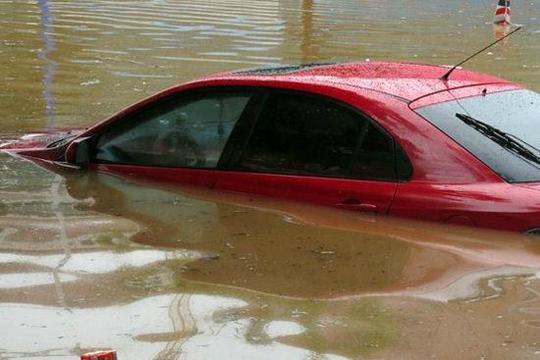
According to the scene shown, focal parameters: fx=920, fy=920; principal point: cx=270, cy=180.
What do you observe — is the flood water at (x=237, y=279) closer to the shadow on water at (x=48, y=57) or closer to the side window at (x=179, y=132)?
the side window at (x=179, y=132)

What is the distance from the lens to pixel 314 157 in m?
5.49

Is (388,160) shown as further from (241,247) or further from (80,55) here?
(80,55)

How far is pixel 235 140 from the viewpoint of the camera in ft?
19.1

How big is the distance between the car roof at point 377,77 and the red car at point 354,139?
0.01 metres

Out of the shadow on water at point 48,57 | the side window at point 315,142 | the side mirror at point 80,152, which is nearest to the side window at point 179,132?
the side mirror at point 80,152

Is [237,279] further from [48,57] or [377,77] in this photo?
[48,57]

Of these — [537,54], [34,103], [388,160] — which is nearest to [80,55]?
[34,103]

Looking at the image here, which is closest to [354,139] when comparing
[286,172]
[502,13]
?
[286,172]

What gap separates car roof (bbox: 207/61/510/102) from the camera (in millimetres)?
5457

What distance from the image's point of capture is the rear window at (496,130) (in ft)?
16.5

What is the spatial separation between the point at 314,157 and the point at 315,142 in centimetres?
9

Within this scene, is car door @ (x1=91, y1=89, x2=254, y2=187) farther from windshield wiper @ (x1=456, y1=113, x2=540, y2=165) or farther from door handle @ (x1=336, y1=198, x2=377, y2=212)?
windshield wiper @ (x1=456, y1=113, x2=540, y2=165)

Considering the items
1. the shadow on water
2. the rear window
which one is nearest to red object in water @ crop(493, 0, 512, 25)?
the shadow on water

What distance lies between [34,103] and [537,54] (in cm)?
993
